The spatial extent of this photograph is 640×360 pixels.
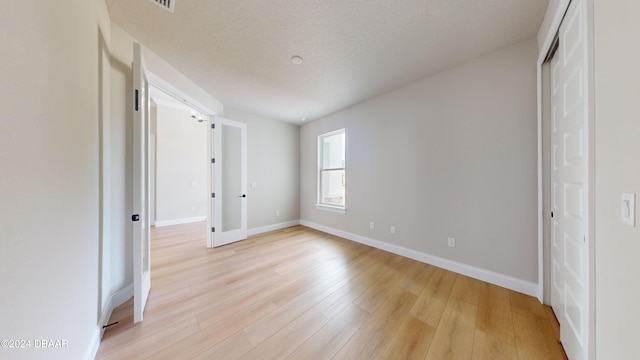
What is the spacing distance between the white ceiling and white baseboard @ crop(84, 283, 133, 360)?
8.21ft

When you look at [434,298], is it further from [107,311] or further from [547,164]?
[107,311]

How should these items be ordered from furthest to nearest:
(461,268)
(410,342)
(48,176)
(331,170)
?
(331,170) < (461,268) < (410,342) < (48,176)

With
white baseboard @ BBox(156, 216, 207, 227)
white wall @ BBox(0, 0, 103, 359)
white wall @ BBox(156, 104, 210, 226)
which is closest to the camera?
white wall @ BBox(0, 0, 103, 359)

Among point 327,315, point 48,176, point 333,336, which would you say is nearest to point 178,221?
A: point 48,176

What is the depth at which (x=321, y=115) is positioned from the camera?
4.29 meters

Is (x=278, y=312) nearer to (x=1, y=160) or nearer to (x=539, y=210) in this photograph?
(x=1, y=160)

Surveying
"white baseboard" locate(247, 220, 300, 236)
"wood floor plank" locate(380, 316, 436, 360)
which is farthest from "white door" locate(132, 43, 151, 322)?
"white baseboard" locate(247, 220, 300, 236)

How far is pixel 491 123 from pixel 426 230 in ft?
4.92

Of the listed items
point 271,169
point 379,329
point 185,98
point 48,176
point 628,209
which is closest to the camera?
point 628,209

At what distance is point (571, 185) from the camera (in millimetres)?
1273

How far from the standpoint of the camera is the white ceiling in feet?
5.26

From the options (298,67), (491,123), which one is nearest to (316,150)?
(298,67)

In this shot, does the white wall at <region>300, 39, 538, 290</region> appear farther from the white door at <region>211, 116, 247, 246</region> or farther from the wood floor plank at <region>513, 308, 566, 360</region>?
the white door at <region>211, 116, 247, 246</region>

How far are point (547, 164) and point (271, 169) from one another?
4.25 meters
